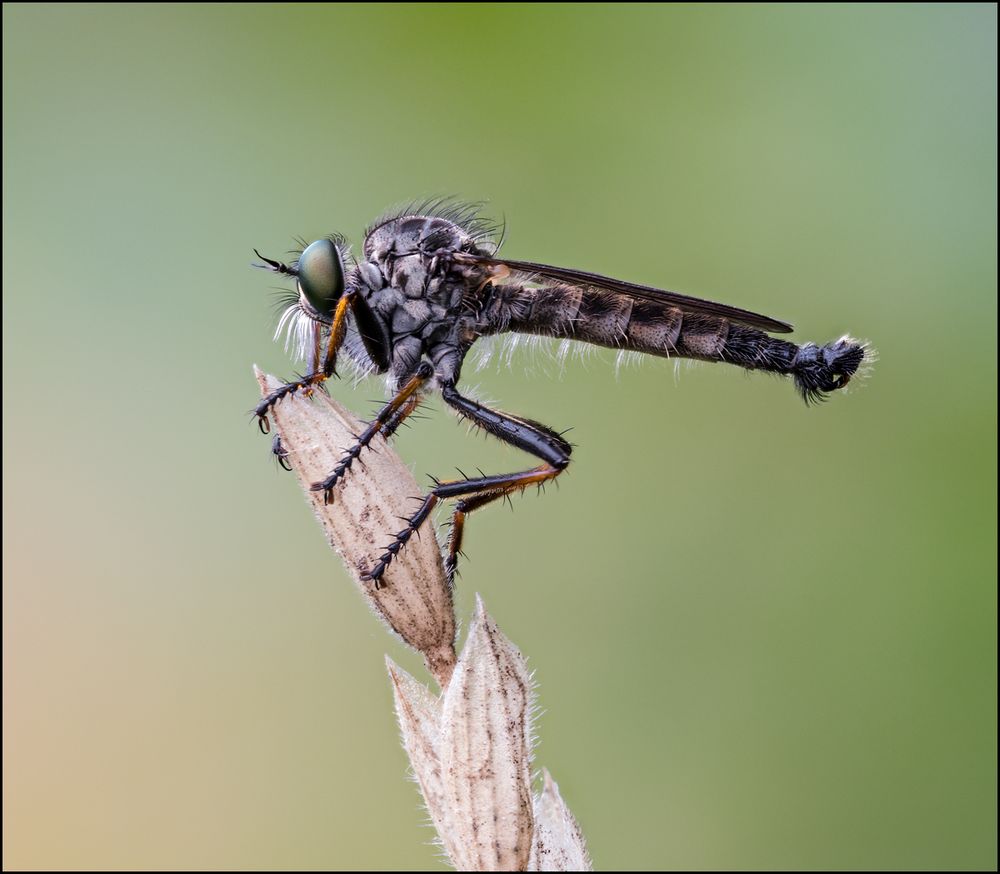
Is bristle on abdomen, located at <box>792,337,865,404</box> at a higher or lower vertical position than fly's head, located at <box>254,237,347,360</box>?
lower

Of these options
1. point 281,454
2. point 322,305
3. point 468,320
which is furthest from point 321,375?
point 468,320

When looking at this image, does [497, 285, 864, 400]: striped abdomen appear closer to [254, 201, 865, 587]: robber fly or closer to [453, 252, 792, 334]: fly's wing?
[254, 201, 865, 587]: robber fly

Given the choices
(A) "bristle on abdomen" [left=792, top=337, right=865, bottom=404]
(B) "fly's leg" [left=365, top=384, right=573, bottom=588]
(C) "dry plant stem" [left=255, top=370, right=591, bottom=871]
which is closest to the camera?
(C) "dry plant stem" [left=255, top=370, right=591, bottom=871]

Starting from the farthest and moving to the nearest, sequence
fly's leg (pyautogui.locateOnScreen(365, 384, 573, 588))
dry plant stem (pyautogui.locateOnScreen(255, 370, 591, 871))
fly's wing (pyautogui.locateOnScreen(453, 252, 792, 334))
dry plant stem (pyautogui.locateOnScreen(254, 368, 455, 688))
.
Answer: fly's wing (pyautogui.locateOnScreen(453, 252, 792, 334)) < fly's leg (pyautogui.locateOnScreen(365, 384, 573, 588)) < dry plant stem (pyautogui.locateOnScreen(254, 368, 455, 688)) < dry plant stem (pyautogui.locateOnScreen(255, 370, 591, 871))

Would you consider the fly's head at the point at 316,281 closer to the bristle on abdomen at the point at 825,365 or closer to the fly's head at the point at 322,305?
the fly's head at the point at 322,305

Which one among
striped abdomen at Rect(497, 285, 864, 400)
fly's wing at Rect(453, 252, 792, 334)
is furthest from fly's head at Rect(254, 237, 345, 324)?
striped abdomen at Rect(497, 285, 864, 400)

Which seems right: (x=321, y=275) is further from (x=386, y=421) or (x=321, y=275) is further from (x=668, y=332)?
(x=668, y=332)

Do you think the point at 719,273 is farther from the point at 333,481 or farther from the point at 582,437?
the point at 333,481

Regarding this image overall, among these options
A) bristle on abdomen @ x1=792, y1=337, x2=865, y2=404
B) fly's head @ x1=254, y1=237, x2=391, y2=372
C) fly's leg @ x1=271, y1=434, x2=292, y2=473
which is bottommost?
fly's leg @ x1=271, y1=434, x2=292, y2=473

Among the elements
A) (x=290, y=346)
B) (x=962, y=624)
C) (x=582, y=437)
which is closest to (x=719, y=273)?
(x=582, y=437)
